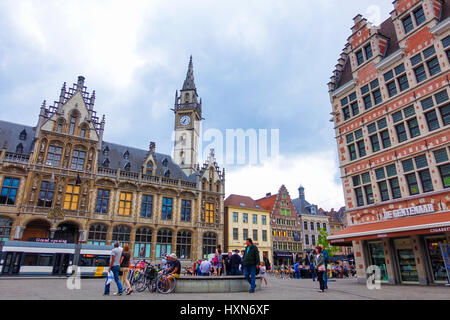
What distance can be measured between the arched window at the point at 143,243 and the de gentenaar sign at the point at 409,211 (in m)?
26.7

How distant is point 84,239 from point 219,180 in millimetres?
19918

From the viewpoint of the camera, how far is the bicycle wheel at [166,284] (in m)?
10.3

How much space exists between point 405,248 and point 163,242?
27081mm

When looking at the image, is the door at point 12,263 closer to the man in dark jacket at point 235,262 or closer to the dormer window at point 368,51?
the man in dark jacket at point 235,262

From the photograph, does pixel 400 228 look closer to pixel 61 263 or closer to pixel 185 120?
pixel 61 263

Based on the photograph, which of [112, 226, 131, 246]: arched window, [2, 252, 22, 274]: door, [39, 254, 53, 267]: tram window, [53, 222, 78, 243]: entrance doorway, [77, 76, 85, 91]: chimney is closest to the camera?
[2, 252, 22, 274]: door

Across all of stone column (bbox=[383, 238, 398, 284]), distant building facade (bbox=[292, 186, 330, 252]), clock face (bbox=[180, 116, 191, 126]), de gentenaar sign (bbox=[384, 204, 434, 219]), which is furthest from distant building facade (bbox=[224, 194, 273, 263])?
de gentenaar sign (bbox=[384, 204, 434, 219])

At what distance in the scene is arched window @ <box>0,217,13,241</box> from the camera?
26.7 m

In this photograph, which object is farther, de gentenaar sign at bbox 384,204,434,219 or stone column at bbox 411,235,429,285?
de gentenaar sign at bbox 384,204,434,219

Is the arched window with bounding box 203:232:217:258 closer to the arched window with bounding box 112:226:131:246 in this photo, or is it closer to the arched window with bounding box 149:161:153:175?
the arched window with bounding box 112:226:131:246

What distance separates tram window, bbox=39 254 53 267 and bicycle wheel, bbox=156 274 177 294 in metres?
17.9

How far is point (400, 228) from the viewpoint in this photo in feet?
45.5

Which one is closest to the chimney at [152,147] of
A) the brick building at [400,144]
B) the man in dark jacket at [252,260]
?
the brick building at [400,144]
